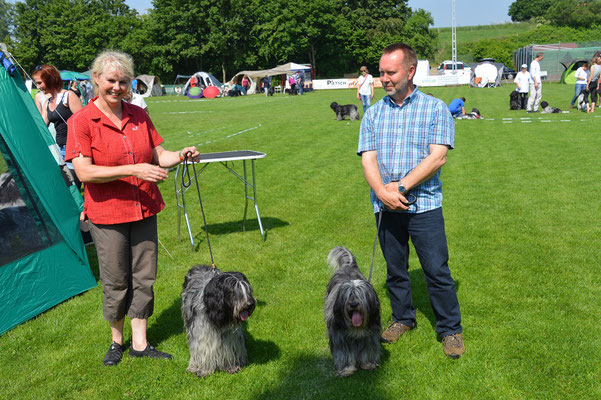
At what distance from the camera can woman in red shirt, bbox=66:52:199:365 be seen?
291 centimetres

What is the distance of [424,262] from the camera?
3.30m

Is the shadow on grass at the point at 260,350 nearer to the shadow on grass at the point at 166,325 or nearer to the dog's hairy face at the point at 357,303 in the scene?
the shadow on grass at the point at 166,325

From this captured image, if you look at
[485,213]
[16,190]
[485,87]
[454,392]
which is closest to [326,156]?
[485,213]

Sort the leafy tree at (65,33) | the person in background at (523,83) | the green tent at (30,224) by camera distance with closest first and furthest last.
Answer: the green tent at (30,224)
the person in background at (523,83)
the leafy tree at (65,33)

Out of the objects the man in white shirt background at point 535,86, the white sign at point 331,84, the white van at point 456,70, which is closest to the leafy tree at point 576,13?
the white van at point 456,70

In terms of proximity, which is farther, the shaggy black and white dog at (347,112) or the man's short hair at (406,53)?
the shaggy black and white dog at (347,112)

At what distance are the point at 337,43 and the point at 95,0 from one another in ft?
121

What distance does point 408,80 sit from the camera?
309 cm

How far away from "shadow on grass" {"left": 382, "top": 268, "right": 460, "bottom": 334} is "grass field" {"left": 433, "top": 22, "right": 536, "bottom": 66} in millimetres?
68148

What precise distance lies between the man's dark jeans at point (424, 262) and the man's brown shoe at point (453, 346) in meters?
0.04

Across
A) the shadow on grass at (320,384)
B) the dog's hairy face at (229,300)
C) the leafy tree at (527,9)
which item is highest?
the leafy tree at (527,9)

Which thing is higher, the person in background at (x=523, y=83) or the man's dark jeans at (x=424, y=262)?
the person in background at (x=523, y=83)

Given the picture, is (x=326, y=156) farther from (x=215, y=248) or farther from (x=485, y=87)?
(x=485, y=87)

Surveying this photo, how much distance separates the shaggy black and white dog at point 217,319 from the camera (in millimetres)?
2953
